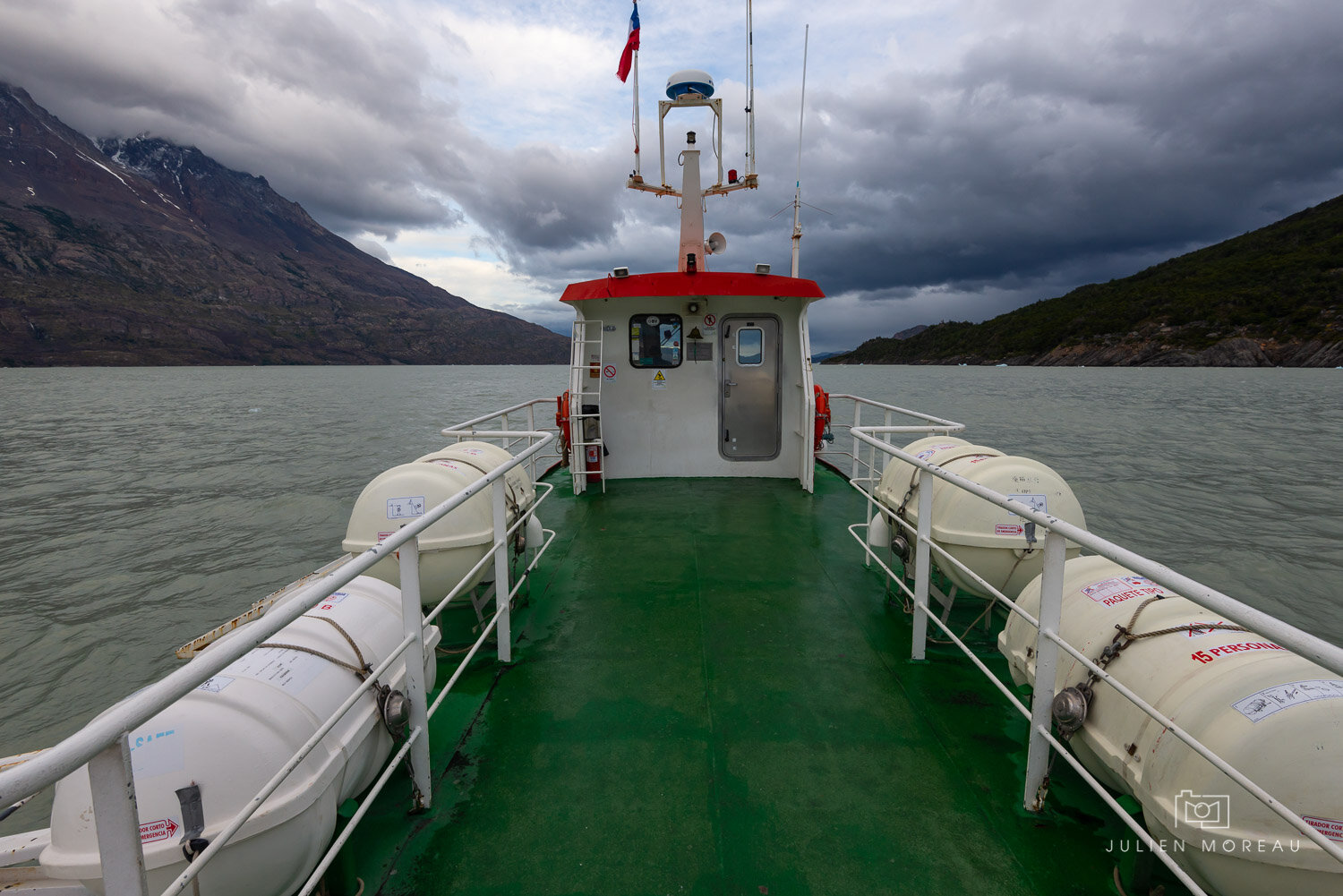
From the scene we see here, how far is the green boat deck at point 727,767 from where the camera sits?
7.55ft

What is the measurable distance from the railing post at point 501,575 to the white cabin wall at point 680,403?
4.83 metres

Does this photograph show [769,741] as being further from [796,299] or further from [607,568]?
[796,299]

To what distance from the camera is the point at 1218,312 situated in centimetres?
7469

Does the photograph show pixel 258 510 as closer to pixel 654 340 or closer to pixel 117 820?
pixel 654 340

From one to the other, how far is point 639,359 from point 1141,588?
6644 millimetres

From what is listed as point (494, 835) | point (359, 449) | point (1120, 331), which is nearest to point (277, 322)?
point (359, 449)

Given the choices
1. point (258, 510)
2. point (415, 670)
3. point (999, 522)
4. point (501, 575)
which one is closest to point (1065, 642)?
point (999, 522)

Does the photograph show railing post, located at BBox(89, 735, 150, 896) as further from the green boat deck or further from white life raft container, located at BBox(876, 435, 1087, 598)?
white life raft container, located at BBox(876, 435, 1087, 598)

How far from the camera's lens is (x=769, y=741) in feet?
10.0

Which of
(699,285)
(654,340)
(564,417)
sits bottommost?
(564,417)

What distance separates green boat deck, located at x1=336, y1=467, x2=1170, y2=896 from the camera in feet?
7.55

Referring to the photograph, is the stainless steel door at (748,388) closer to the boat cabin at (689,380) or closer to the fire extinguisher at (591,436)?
the boat cabin at (689,380)

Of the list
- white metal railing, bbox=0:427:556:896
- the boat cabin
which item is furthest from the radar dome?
white metal railing, bbox=0:427:556:896

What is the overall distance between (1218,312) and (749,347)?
3689 inches
